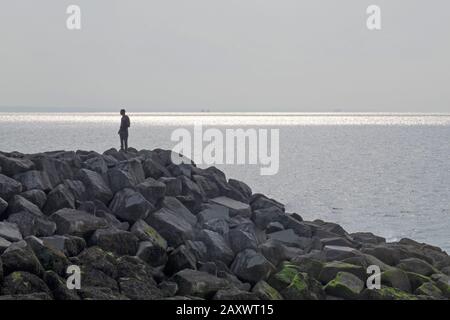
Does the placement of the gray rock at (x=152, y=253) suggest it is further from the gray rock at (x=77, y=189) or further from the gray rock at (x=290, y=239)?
the gray rock at (x=290, y=239)

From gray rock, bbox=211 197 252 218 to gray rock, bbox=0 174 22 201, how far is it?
6.07m

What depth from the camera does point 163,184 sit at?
17734 mm

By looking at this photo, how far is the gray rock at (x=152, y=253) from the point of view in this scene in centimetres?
1384

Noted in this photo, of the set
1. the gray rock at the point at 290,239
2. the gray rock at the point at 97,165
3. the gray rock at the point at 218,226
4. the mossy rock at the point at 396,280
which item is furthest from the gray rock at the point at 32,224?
the mossy rock at the point at 396,280

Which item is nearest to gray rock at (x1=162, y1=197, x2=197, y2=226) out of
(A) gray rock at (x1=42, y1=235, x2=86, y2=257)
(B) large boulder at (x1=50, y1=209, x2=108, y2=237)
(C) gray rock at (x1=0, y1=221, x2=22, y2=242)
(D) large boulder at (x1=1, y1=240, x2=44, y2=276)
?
(B) large boulder at (x1=50, y1=209, x2=108, y2=237)

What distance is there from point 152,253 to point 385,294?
5.45 m

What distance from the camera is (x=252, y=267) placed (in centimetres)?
1448

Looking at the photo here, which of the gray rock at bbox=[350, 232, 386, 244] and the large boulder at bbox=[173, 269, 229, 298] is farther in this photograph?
the gray rock at bbox=[350, 232, 386, 244]

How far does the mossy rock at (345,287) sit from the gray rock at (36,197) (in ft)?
23.8

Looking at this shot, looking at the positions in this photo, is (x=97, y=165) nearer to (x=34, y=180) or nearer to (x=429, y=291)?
(x=34, y=180)

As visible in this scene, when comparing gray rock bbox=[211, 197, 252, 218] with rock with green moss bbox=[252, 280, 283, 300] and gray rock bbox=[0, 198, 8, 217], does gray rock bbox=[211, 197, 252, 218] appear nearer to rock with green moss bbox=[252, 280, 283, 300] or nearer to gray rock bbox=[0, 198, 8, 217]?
rock with green moss bbox=[252, 280, 283, 300]

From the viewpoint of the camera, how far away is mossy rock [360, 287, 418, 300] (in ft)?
47.0

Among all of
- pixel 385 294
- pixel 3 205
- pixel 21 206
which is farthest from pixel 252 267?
pixel 3 205

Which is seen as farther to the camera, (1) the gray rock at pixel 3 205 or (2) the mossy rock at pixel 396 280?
(2) the mossy rock at pixel 396 280
